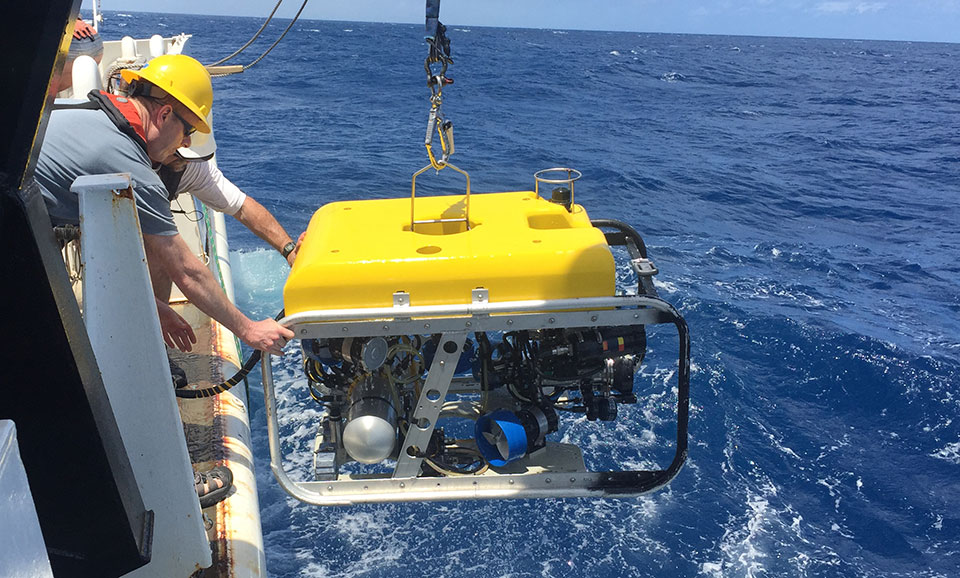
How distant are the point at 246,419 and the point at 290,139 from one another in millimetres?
14142

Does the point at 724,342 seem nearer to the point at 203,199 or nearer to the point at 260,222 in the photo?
the point at 260,222

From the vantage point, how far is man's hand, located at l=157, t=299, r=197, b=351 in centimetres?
325

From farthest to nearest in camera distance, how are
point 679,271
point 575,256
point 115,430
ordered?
point 679,271, point 575,256, point 115,430

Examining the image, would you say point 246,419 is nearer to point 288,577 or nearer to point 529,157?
point 288,577

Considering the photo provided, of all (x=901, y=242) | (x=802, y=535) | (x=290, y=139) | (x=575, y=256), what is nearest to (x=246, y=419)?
(x=575, y=256)

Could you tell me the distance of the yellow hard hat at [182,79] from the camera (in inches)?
110

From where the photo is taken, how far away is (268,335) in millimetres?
2711

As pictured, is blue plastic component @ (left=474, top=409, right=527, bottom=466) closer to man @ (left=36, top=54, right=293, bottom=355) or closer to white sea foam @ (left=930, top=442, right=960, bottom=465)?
man @ (left=36, top=54, right=293, bottom=355)

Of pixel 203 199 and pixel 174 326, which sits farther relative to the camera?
pixel 203 199

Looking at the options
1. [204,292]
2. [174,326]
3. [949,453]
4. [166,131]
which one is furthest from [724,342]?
[166,131]

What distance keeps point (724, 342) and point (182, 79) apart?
19.6ft

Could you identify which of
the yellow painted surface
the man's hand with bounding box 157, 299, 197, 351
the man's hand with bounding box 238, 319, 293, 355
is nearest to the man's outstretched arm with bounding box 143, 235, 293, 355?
the man's hand with bounding box 238, 319, 293, 355

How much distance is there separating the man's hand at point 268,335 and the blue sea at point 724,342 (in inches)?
86.7

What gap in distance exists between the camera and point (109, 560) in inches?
67.7
